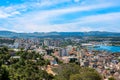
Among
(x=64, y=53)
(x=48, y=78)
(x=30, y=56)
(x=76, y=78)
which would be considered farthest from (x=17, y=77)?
(x=64, y=53)

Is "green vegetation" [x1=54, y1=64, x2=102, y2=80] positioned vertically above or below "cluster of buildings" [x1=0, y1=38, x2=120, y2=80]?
above

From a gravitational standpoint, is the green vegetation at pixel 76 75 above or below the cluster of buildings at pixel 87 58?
above

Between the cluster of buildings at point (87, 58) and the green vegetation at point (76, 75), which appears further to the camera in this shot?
the cluster of buildings at point (87, 58)

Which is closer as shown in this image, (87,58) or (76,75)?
(76,75)

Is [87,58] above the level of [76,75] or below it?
below

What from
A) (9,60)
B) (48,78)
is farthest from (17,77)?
(9,60)

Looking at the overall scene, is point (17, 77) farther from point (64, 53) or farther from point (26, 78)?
point (64, 53)

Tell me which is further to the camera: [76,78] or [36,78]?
[36,78]

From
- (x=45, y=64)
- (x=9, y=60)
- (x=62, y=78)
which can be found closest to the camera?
(x=62, y=78)

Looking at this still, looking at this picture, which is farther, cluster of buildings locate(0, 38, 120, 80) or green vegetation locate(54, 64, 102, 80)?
cluster of buildings locate(0, 38, 120, 80)

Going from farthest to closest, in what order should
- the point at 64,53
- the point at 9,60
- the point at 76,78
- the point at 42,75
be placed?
the point at 64,53, the point at 9,60, the point at 42,75, the point at 76,78
